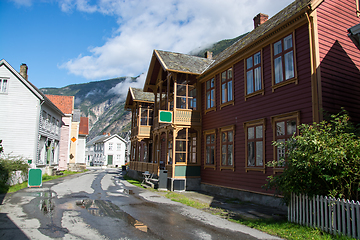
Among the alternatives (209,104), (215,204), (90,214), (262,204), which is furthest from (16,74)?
(262,204)

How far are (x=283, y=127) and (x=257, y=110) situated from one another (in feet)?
6.50

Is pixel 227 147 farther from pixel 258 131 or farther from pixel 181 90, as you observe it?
pixel 181 90

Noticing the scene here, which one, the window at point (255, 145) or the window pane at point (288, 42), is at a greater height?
the window pane at point (288, 42)

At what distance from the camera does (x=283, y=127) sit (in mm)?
11586

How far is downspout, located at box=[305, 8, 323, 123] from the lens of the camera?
1006 centimetres

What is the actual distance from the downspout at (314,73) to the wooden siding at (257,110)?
183mm

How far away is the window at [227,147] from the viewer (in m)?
15.1

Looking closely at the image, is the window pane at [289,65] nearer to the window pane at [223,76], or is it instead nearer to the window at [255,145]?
the window at [255,145]

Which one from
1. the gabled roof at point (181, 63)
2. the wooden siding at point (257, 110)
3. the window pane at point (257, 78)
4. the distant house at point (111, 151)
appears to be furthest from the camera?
the distant house at point (111, 151)

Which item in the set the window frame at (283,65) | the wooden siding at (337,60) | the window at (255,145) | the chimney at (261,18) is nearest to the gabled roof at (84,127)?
the chimney at (261,18)

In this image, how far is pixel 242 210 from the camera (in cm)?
1092

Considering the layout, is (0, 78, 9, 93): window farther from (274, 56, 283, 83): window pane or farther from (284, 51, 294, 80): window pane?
(284, 51, 294, 80): window pane

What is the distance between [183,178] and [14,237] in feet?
39.8

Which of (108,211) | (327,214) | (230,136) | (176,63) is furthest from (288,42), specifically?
(108,211)
